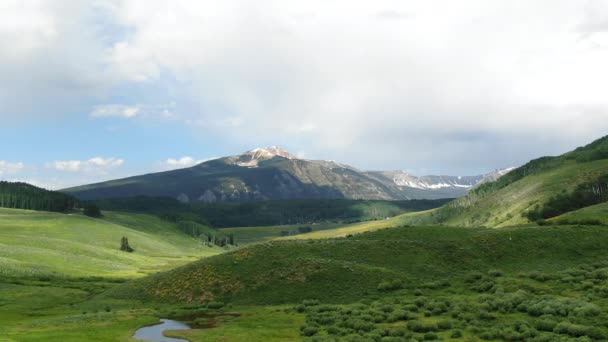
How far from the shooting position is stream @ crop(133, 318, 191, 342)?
54969 mm

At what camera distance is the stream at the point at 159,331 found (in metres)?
55.0

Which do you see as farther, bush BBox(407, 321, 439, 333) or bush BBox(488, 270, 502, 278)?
bush BBox(488, 270, 502, 278)

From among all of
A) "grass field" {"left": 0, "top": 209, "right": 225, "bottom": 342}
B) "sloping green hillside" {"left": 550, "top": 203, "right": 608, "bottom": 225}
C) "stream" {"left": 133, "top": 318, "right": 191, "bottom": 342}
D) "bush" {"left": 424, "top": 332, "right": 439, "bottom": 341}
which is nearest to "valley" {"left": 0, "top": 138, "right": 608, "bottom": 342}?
"bush" {"left": 424, "top": 332, "right": 439, "bottom": 341}

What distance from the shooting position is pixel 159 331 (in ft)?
197

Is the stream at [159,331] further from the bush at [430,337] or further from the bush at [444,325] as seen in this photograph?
the bush at [444,325]

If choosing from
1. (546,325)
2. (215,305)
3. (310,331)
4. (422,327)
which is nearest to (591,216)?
(546,325)

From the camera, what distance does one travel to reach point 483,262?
92.9m

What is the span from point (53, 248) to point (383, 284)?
499 feet

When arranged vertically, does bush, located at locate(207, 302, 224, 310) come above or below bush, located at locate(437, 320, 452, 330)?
below

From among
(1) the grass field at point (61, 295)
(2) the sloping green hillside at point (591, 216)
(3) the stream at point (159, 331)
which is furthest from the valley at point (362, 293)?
(3) the stream at point (159, 331)

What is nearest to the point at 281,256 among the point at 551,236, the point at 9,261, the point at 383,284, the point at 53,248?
the point at 383,284

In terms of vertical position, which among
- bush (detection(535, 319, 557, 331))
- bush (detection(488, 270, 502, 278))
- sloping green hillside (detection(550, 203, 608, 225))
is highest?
sloping green hillside (detection(550, 203, 608, 225))

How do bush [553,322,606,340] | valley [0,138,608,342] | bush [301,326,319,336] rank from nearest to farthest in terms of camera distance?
1. bush [553,322,606,340]
2. valley [0,138,608,342]
3. bush [301,326,319,336]

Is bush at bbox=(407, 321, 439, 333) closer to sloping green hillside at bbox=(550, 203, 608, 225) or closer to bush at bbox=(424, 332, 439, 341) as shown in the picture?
bush at bbox=(424, 332, 439, 341)
